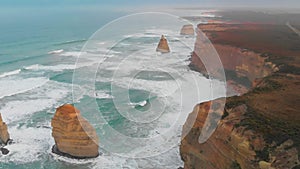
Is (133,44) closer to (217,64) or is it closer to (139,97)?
(217,64)

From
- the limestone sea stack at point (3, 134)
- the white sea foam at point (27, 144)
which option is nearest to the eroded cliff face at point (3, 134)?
the limestone sea stack at point (3, 134)

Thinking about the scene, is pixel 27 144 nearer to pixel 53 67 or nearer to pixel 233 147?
pixel 233 147

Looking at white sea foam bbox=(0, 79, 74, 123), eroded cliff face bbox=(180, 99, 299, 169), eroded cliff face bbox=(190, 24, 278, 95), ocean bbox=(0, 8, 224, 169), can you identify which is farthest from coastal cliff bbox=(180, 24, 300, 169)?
white sea foam bbox=(0, 79, 74, 123)

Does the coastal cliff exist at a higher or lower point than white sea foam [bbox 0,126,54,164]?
higher

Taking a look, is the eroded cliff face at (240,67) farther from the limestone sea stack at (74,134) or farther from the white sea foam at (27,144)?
the white sea foam at (27,144)

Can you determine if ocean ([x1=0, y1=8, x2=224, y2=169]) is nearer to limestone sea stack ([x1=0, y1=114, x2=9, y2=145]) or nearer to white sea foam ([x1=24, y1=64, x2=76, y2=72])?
white sea foam ([x1=24, y1=64, x2=76, y2=72])
